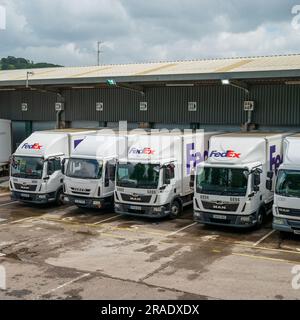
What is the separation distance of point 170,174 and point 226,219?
2.72m

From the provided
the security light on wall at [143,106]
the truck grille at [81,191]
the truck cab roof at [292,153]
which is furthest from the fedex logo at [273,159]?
the security light on wall at [143,106]

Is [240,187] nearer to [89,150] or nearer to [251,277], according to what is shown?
[251,277]

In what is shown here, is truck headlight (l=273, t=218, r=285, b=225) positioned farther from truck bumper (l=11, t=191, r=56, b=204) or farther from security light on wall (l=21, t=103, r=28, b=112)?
security light on wall (l=21, t=103, r=28, b=112)

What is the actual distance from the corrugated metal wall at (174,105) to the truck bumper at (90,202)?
7.59 metres

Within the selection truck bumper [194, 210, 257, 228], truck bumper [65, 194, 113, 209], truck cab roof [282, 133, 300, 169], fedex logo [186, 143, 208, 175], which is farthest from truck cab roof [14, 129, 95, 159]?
truck cab roof [282, 133, 300, 169]

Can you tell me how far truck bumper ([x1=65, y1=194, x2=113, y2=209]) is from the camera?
17938mm

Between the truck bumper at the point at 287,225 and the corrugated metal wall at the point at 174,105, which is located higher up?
the corrugated metal wall at the point at 174,105

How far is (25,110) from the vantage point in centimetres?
2978

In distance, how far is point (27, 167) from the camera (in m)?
19.4

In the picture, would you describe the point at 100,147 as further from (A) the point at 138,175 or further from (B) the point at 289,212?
(B) the point at 289,212

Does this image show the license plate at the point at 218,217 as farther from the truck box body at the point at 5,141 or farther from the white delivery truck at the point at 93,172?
the truck box body at the point at 5,141

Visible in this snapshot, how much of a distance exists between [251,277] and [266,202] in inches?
227

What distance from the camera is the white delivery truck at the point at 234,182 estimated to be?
1506cm

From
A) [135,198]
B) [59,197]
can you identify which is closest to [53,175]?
[59,197]
